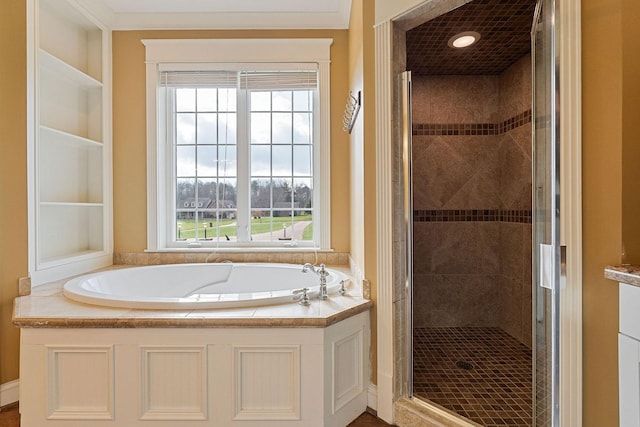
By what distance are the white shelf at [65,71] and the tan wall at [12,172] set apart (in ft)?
0.67

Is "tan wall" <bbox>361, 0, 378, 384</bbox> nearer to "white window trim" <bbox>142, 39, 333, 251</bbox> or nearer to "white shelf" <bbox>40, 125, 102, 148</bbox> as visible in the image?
"white window trim" <bbox>142, 39, 333, 251</bbox>

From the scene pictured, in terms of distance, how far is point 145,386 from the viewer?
5.06 feet

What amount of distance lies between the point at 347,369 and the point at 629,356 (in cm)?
109

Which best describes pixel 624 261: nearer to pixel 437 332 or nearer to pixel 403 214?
pixel 403 214

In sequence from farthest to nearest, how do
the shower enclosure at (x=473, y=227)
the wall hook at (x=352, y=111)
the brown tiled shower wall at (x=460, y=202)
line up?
the brown tiled shower wall at (x=460, y=202) < the shower enclosure at (x=473, y=227) < the wall hook at (x=352, y=111)

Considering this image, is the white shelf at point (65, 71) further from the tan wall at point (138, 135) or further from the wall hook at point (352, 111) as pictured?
the wall hook at point (352, 111)

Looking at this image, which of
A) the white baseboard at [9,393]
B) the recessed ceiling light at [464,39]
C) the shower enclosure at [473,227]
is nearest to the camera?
the white baseboard at [9,393]

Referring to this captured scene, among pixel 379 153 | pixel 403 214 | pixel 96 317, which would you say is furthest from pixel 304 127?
pixel 96 317

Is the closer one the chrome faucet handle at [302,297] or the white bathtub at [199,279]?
the chrome faucet handle at [302,297]

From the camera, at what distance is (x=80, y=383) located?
1550mm

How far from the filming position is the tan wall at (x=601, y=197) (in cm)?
104

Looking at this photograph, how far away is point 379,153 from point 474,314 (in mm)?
1916

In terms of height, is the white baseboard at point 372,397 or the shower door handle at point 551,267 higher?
the shower door handle at point 551,267

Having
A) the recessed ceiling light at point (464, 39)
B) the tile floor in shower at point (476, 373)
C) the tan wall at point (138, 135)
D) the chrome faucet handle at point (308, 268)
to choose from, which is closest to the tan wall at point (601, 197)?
the tile floor in shower at point (476, 373)
